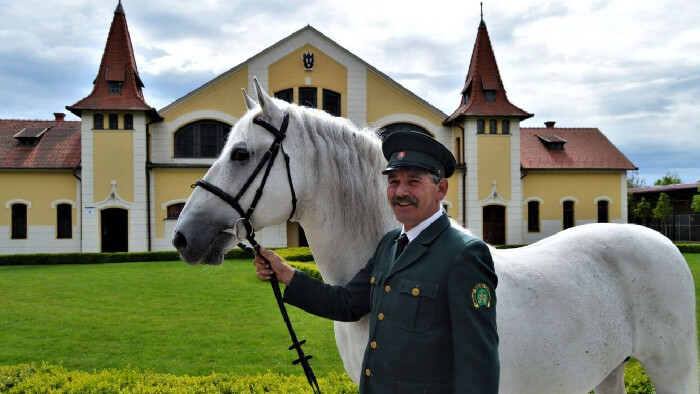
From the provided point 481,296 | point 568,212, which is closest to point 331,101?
point 568,212

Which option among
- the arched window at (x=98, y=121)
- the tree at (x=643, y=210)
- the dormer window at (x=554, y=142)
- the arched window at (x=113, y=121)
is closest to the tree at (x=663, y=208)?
the tree at (x=643, y=210)

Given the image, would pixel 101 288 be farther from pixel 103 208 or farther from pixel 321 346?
pixel 103 208

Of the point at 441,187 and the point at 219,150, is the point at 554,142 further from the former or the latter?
the point at 441,187

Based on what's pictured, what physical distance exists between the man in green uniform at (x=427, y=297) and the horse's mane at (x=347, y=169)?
0.32 meters

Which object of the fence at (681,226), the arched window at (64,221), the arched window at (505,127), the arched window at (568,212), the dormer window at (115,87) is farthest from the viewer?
the fence at (681,226)

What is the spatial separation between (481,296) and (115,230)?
2499cm

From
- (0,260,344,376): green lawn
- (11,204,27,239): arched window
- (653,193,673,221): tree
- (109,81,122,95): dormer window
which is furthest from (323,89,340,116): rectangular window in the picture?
(653,193,673,221): tree

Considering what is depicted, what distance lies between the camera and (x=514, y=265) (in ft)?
8.40

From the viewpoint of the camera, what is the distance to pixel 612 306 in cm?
267

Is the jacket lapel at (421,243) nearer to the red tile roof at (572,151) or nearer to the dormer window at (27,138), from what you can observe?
the red tile roof at (572,151)

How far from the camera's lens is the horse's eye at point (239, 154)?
2.30 m

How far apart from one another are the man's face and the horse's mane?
0.49m

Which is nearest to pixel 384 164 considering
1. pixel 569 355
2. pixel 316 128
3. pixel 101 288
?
pixel 316 128

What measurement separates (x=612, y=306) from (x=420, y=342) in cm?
141
